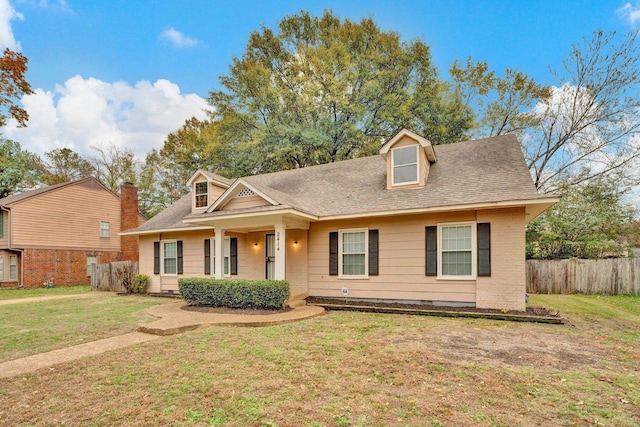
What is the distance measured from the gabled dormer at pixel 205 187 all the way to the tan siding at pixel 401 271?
4940 millimetres

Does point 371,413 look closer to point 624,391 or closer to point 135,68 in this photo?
point 624,391

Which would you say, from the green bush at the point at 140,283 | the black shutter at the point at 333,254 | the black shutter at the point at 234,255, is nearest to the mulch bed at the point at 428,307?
the black shutter at the point at 333,254

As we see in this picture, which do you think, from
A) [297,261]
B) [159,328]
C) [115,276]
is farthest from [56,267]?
[159,328]

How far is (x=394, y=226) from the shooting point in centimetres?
981

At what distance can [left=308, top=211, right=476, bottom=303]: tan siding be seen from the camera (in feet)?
29.5

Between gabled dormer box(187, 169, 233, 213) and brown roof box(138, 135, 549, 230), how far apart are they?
1.11 meters

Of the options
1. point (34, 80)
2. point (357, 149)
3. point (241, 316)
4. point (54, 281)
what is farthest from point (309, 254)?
point (54, 281)

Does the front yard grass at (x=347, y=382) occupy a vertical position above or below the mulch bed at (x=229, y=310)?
above

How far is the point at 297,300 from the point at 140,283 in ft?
26.2

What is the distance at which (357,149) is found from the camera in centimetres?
2120

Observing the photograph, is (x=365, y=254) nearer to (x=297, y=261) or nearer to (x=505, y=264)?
(x=297, y=261)

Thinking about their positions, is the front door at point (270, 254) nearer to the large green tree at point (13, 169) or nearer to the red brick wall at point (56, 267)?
the red brick wall at point (56, 267)

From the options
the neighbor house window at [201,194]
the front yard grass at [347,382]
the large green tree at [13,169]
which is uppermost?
the large green tree at [13,169]

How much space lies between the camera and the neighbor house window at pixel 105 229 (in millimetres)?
22469
